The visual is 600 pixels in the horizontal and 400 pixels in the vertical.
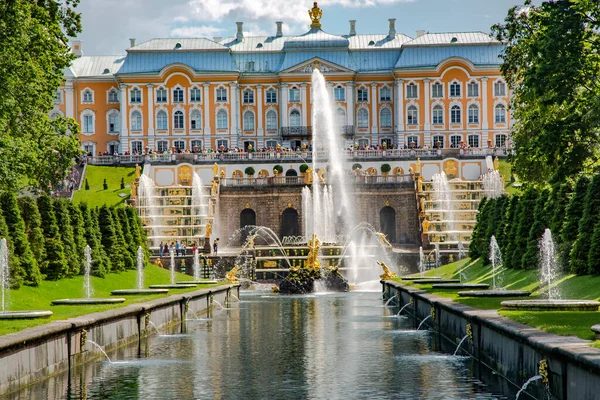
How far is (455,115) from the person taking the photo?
96438 millimetres

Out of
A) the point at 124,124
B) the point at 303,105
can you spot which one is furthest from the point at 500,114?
the point at 124,124

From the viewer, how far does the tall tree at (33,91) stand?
31.9 m

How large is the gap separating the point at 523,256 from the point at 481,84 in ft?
218

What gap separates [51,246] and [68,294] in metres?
2.30

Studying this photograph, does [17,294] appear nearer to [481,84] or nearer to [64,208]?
[64,208]

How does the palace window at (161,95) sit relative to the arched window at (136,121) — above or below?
above

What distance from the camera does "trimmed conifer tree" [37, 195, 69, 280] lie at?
29.9 metres

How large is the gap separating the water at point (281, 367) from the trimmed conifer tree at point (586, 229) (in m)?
4.21

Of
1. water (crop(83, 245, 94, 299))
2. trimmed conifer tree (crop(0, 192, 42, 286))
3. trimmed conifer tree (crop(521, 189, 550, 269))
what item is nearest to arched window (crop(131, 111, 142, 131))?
water (crop(83, 245, 94, 299))

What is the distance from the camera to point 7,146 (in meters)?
31.2

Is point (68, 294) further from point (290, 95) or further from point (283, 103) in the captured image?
point (290, 95)

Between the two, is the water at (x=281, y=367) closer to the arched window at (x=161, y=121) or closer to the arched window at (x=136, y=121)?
the arched window at (x=161, y=121)

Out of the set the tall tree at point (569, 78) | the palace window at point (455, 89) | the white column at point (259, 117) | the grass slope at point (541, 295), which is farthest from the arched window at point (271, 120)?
the tall tree at point (569, 78)

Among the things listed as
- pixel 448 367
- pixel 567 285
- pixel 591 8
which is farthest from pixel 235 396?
pixel 591 8
